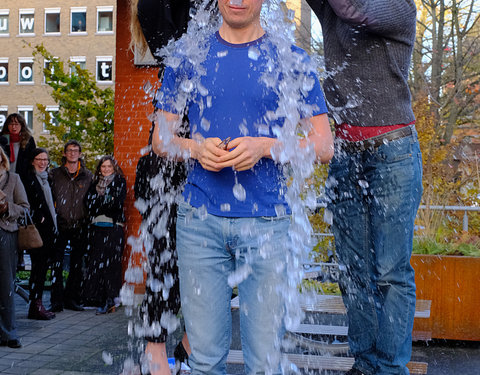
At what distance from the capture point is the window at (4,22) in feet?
172

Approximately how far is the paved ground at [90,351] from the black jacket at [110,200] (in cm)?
158

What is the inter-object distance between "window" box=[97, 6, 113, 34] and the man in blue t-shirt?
49.6 m

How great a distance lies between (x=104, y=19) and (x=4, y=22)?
949 cm

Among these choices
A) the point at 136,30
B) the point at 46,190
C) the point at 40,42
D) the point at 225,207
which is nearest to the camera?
the point at 225,207

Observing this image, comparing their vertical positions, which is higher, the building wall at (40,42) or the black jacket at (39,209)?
the building wall at (40,42)

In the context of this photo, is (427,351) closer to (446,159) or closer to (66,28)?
(446,159)

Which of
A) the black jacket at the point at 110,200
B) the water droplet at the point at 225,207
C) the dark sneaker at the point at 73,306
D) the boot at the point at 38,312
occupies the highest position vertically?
the water droplet at the point at 225,207

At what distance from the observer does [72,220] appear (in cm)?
855

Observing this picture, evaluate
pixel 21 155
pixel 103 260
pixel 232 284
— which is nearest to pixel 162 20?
pixel 232 284

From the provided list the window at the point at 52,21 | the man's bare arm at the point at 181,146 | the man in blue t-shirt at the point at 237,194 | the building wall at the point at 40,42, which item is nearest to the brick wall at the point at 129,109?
the man's bare arm at the point at 181,146

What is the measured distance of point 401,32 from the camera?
12.1ft

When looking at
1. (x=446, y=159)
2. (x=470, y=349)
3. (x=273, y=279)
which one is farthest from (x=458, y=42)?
(x=273, y=279)

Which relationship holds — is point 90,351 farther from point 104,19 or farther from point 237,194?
point 104,19

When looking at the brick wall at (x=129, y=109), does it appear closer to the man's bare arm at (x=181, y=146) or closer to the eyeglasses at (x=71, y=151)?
the eyeglasses at (x=71, y=151)
